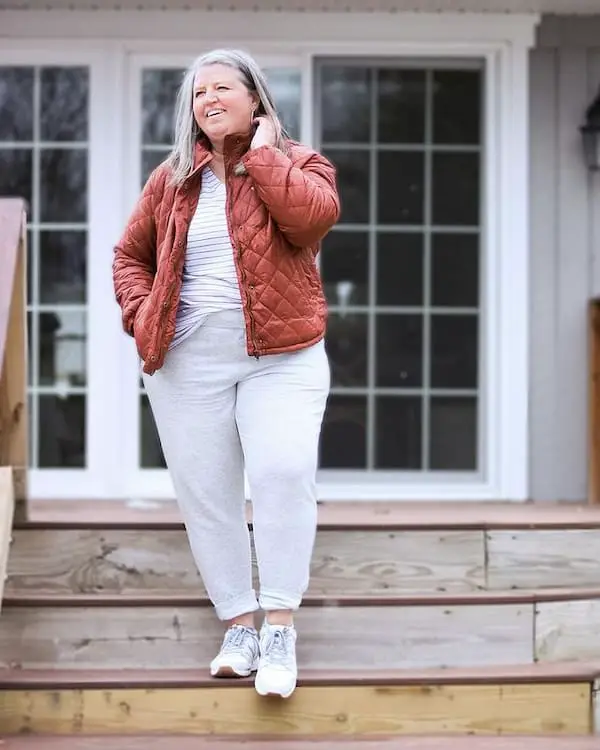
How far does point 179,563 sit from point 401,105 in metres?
2.17

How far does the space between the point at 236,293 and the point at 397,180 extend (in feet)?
6.43

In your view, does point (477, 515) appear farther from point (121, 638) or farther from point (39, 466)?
point (39, 466)

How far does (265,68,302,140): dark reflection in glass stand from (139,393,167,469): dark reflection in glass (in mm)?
1238

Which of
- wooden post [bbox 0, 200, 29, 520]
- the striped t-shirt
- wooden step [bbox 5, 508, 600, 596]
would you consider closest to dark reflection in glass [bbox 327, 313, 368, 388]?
wooden step [bbox 5, 508, 600, 596]

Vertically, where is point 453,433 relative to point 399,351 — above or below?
below

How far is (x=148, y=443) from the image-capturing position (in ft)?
12.8

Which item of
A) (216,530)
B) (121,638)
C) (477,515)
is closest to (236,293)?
(216,530)

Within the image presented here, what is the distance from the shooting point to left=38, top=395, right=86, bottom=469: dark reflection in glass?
393cm

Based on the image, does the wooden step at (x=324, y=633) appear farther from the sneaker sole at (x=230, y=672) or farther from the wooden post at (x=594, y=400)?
the wooden post at (x=594, y=400)

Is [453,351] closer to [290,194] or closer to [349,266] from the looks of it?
[349,266]

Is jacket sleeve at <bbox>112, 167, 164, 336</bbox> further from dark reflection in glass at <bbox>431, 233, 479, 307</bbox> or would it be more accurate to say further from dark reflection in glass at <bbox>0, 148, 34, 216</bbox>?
dark reflection in glass at <bbox>431, 233, 479, 307</bbox>

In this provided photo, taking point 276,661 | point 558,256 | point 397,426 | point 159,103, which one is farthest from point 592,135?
point 276,661

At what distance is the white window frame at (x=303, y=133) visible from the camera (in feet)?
12.4

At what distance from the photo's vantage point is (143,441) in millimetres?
3904
